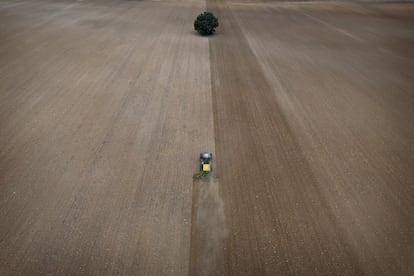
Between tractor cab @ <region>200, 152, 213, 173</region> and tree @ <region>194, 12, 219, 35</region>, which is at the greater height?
tree @ <region>194, 12, 219, 35</region>

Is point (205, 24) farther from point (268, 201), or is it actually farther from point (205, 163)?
point (268, 201)

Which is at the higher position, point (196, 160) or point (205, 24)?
point (205, 24)

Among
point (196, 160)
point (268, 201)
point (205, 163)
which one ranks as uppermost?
point (205, 163)

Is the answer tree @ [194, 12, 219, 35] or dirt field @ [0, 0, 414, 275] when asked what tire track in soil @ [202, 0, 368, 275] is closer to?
dirt field @ [0, 0, 414, 275]

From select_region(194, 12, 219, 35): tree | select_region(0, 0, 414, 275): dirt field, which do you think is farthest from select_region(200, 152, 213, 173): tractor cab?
select_region(194, 12, 219, 35): tree

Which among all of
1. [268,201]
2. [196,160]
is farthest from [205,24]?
[268,201]

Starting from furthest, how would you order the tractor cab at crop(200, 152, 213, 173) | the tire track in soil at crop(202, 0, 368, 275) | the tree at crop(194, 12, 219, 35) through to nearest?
the tree at crop(194, 12, 219, 35) < the tractor cab at crop(200, 152, 213, 173) < the tire track in soil at crop(202, 0, 368, 275)

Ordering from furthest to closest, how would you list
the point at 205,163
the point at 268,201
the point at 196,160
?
the point at 196,160 → the point at 205,163 → the point at 268,201

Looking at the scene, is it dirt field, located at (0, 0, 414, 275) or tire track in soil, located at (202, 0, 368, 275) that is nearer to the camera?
tire track in soil, located at (202, 0, 368, 275)

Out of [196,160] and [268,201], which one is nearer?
[268,201]

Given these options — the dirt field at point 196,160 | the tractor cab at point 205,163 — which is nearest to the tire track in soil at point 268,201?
the dirt field at point 196,160
